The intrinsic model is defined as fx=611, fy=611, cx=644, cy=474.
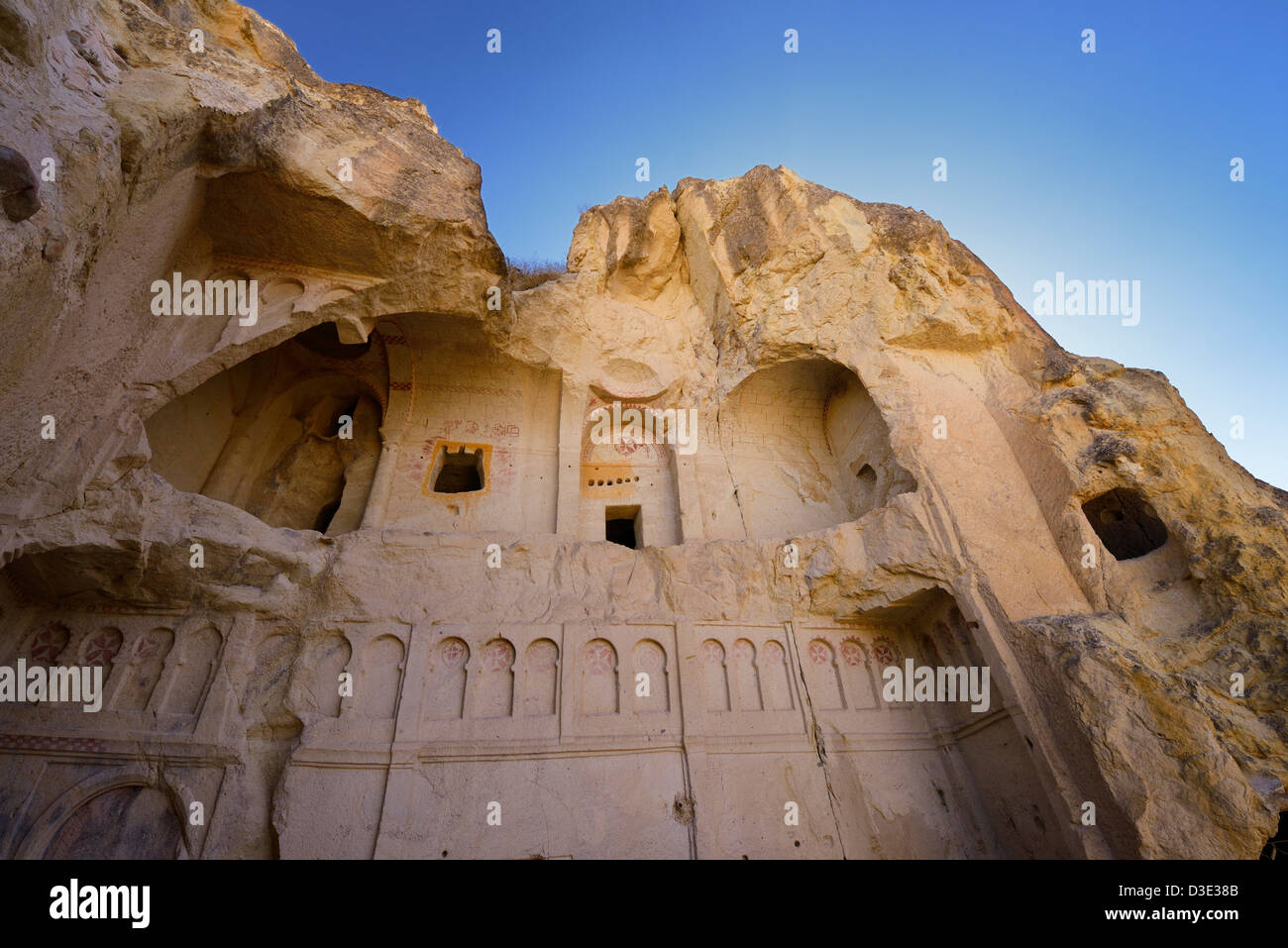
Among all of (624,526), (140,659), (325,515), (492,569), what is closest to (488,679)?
(492,569)

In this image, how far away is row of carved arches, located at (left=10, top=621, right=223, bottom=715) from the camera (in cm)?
662

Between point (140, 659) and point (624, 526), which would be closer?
point (140, 659)

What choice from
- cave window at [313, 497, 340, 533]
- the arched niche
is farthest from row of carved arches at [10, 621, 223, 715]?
cave window at [313, 497, 340, 533]

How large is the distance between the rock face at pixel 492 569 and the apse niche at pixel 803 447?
170 millimetres

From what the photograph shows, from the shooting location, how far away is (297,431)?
414 inches

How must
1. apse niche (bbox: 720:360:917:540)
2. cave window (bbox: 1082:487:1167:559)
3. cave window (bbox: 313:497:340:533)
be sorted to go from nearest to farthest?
cave window (bbox: 1082:487:1167:559) < apse niche (bbox: 720:360:917:540) < cave window (bbox: 313:497:340:533)

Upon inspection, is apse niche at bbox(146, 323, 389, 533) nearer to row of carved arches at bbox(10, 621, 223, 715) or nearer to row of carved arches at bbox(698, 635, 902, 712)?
row of carved arches at bbox(10, 621, 223, 715)

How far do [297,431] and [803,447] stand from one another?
8853mm

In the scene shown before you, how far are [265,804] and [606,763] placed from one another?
11.2ft

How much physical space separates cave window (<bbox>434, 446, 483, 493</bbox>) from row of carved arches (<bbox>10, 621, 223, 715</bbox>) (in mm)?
3972

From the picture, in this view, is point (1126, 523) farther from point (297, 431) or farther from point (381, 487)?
point (297, 431)

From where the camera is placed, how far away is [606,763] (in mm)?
6645
